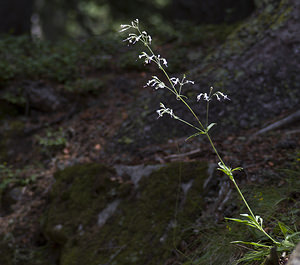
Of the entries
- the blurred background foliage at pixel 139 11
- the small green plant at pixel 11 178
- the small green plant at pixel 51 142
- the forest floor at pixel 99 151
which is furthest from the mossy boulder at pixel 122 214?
the blurred background foliage at pixel 139 11

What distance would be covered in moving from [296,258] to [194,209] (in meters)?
1.57

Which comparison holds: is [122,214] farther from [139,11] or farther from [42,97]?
[139,11]

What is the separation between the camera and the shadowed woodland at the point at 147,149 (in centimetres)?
291

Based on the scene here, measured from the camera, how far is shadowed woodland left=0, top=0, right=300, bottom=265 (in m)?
2.91

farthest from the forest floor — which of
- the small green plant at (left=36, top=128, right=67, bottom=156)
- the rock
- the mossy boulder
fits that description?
the mossy boulder

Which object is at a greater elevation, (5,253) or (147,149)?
(147,149)

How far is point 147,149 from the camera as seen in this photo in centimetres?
429

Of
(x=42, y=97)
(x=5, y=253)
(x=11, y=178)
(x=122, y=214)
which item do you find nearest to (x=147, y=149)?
(x=122, y=214)

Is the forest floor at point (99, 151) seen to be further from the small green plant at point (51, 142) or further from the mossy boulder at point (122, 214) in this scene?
the mossy boulder at point (122, 214)

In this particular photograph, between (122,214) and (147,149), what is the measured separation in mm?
1173

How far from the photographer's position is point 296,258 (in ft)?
5.04

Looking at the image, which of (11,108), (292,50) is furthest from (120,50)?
(292,50)

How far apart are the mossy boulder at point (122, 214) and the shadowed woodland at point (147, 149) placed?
0.01 metres

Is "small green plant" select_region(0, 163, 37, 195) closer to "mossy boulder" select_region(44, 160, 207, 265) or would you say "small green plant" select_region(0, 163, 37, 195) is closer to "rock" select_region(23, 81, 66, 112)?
"mossy boulder" select_region(44, 160, 207, 265)
